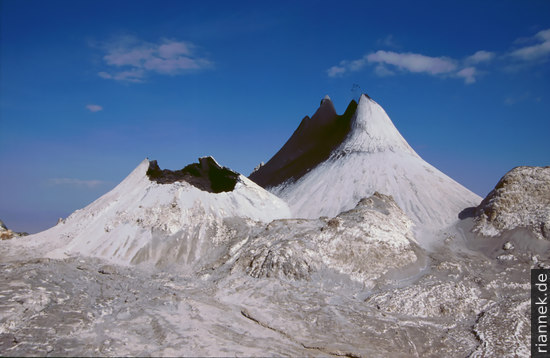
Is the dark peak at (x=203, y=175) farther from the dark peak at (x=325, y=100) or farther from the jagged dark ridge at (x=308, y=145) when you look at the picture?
the dark peak at (x=325, y=100)

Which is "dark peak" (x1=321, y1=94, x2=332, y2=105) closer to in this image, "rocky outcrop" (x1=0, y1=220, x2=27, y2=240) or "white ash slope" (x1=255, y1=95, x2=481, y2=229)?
"white ash slope" (x1=255, y1=95, x2=481, y2=229)

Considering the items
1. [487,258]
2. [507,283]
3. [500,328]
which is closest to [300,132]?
[487,258]

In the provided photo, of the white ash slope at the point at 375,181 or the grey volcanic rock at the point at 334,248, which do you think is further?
the white ash slope at the point at 375,181

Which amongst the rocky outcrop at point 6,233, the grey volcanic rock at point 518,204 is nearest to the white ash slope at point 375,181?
the grey volcanic rock at point 518,204

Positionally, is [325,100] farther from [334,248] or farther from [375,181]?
[334,248]

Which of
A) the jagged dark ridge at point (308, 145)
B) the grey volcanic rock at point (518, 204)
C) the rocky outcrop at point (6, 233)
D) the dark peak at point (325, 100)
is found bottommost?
the rocky outcrop at point (6, 233)

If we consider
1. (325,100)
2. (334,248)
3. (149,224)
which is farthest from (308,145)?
(334,248)

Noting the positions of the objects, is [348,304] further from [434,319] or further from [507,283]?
[507,283]
